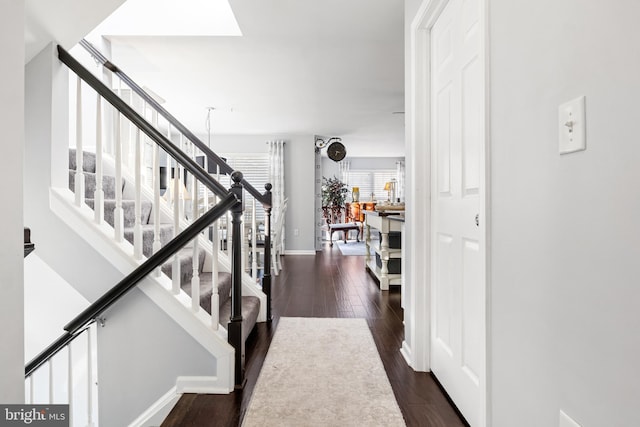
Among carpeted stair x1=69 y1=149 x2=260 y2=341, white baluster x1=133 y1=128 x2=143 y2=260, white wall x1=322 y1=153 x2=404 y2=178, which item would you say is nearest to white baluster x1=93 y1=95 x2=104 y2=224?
white baluster x1=133 y1=128 x2=143 y2=260

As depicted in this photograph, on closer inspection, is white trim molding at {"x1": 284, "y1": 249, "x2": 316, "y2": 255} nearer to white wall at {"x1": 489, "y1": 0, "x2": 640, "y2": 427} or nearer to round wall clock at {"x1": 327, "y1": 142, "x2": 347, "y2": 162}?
round wall clock at {"x1": 327, "y1": 142, "x2": 347, "y2": 162}

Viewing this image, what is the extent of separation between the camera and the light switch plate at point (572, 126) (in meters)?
0.76

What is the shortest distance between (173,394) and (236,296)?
582 mm

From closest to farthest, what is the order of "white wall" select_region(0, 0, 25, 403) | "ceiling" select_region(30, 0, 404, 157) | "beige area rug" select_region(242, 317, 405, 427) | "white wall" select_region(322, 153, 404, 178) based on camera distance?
"white wall" select_region(0, 0, 25, 403)
"beige area rug" select_region(242, 317, 405, 427)
"ceiling" select_region(30, 0, 404, 157)
"white wall" select_region(322, 153, 404, 178)

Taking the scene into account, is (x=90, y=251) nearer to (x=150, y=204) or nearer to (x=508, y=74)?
(x=150, y=204)

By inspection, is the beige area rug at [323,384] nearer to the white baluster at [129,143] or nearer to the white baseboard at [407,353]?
the white baseboard at [407,353]

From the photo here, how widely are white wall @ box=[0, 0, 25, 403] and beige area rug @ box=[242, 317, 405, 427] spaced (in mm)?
1022

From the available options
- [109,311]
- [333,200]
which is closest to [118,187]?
[109,311]

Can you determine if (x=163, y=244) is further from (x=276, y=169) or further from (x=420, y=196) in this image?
(x=276, y=169)

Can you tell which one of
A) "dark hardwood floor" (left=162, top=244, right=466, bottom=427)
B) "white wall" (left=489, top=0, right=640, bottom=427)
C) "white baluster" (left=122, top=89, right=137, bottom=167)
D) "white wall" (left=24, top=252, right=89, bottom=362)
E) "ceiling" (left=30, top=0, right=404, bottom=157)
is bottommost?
"dark hardwood floor" (left=162, top=244, right=466, bottom=427)

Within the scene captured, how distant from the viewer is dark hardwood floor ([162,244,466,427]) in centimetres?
160

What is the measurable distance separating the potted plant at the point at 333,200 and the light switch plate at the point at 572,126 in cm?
911

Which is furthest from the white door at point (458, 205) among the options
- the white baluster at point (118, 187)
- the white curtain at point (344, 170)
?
the white curtain at point (344, 170)

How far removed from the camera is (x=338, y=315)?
310 cm
